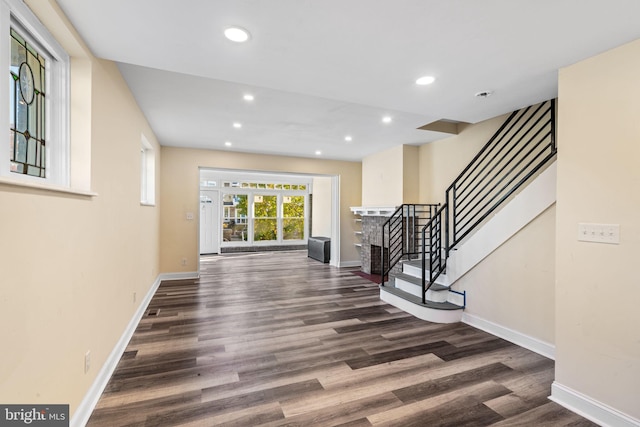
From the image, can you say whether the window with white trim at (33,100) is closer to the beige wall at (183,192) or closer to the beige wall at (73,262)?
the beige wall at (73,262)

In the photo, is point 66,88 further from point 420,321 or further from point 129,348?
point 420,321


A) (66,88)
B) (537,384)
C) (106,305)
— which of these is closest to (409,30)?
(66,88)

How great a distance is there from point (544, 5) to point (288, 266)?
6355mm

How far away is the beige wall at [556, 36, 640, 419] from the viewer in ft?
5.96

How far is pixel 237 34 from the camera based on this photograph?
1.83 metres

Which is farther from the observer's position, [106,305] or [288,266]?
[288,266]

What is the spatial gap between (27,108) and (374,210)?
515cm

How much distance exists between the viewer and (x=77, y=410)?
1.74m

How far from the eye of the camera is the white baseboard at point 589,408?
1.81 m

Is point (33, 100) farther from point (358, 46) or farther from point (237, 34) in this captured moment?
point (358, 46)

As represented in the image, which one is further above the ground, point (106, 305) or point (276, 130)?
point (276, 130)

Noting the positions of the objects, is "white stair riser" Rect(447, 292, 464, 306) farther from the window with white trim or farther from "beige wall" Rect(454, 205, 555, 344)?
the window with white trim

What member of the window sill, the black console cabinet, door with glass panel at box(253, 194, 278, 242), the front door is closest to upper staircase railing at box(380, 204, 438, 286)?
the black console cabinet
